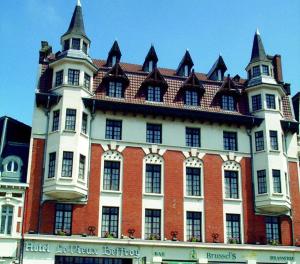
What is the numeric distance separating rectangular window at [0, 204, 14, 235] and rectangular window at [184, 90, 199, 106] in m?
15.5

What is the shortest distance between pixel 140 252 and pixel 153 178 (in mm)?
5487

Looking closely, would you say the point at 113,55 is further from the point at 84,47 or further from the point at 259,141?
the point at 259,141

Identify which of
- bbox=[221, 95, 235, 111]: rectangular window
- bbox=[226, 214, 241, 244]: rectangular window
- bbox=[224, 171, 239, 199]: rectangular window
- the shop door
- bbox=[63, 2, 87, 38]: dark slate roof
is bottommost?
the shop door

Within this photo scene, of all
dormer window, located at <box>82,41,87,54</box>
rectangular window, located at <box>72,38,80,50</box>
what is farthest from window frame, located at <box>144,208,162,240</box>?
rectangular window, located at <box>72,38,80,50</box>

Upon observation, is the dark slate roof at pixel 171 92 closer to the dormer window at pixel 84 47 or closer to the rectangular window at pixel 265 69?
the dormer window at pixel 84 47

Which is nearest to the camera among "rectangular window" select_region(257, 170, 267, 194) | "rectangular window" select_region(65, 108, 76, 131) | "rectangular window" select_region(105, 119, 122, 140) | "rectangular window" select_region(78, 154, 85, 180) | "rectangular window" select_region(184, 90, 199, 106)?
"rectangular window" select_region(78, 154, 85, 180)

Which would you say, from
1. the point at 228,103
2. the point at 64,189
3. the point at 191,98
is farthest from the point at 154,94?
the point at 64,189

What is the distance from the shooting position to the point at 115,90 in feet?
120

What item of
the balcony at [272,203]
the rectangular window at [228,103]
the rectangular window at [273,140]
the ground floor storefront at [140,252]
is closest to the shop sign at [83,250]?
the ground floor storefront at [140,252]

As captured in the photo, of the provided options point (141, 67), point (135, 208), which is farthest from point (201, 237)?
point (141, 67)

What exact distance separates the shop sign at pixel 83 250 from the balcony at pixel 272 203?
9932 mm

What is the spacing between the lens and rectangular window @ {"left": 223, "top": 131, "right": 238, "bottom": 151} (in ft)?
122

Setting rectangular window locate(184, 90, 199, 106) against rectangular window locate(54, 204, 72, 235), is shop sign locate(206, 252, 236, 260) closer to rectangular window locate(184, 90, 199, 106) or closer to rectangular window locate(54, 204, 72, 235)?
rectangular window locate(54, 204, 72, 235)

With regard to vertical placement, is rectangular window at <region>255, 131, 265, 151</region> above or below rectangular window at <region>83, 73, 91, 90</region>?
below
